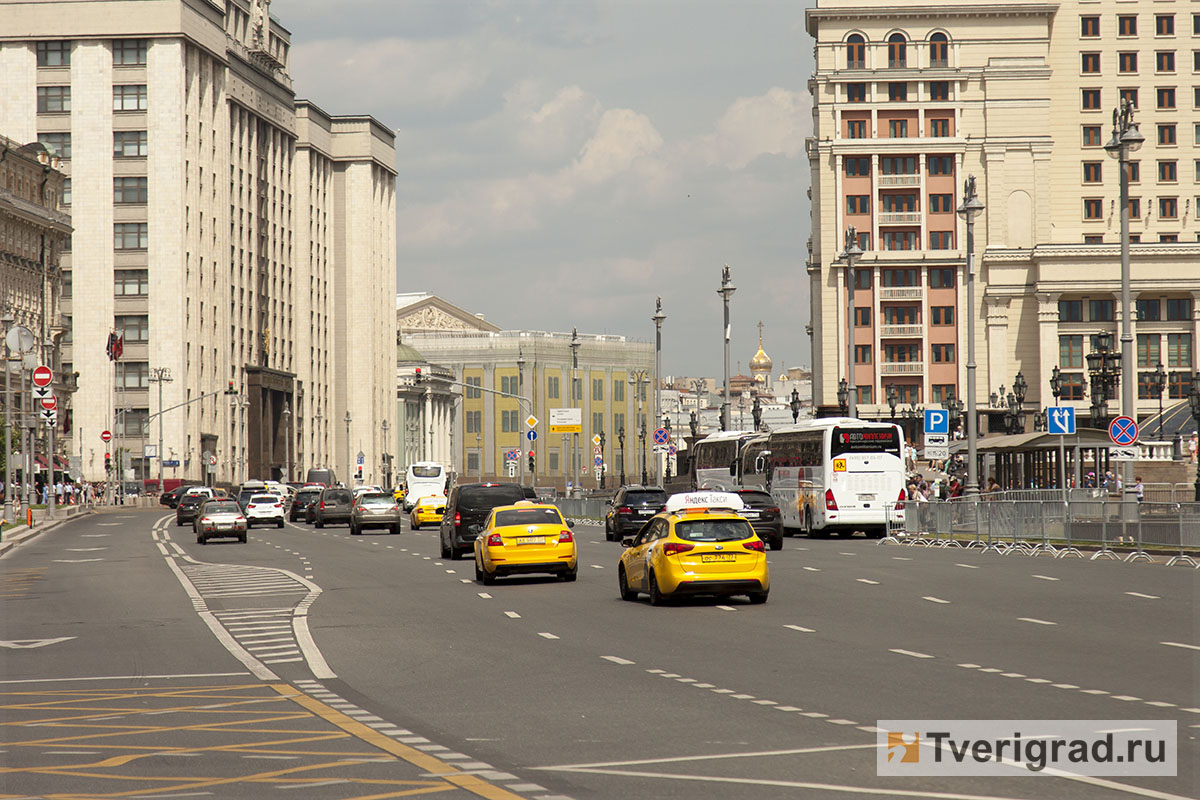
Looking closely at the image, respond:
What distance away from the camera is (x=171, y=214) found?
409 feet

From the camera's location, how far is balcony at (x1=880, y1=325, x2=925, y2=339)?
4368 inches

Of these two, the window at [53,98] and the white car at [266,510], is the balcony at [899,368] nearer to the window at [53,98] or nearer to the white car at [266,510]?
the white car at [266,510]

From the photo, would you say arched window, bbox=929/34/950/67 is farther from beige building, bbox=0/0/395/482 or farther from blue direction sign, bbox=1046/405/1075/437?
blue direction sign, bbox=1046/405/1075/437

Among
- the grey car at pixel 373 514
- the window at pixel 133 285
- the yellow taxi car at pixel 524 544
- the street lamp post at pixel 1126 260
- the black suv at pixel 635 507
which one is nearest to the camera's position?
the yellow taxi car at pixel 524 544

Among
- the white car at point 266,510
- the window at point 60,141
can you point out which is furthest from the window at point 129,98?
the white car at point 266,510

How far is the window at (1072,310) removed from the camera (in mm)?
108125

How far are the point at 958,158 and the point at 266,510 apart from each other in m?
62.1

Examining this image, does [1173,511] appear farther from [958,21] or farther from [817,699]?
[958,21]

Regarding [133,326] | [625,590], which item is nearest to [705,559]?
[625,590]

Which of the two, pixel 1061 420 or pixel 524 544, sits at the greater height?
pixel 1061 420

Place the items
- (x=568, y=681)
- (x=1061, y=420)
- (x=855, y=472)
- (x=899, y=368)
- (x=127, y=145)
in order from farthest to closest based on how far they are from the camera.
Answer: (x=127, y=145), (x=899, y=368), (x=855, y=472), (x=1061, y=420), (x=568, y=681)

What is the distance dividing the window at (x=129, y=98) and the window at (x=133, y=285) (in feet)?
42.0

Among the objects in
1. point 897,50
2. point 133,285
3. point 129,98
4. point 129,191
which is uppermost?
point 129,98

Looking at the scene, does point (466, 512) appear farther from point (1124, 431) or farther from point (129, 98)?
point (129, 98)
